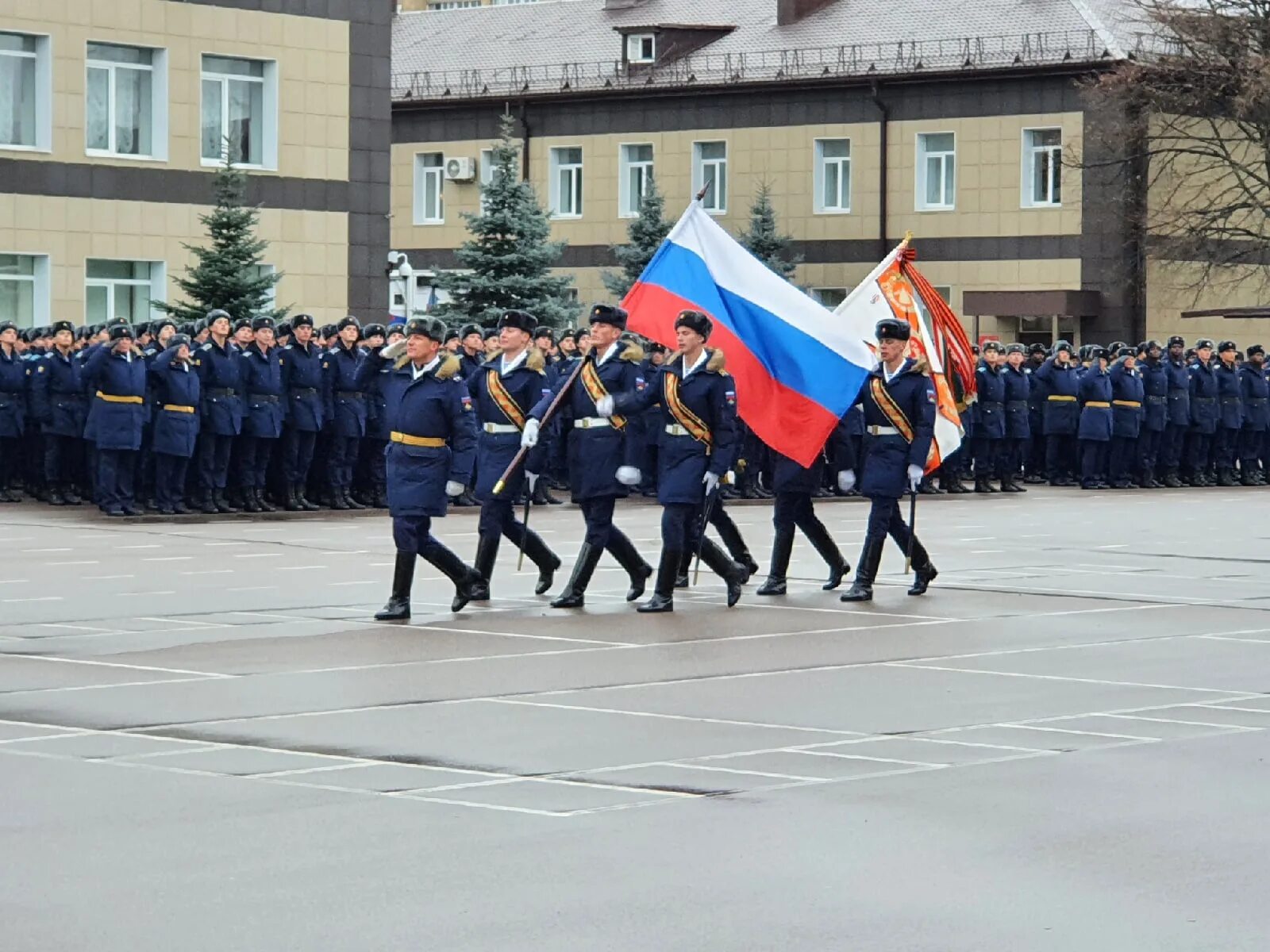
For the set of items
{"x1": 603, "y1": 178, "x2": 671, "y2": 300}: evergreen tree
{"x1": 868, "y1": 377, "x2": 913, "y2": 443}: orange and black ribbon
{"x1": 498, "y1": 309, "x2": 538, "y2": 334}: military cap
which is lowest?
{"x1": 868, "y1": 377, "x2": 913, "y2": 443}: orange and black ribbon

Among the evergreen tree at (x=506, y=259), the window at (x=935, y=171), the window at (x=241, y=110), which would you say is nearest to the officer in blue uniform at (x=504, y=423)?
the window at (x=241, y=110)

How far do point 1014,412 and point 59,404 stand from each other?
14.1 metres

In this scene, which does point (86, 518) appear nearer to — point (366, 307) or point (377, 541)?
point (377, 541)

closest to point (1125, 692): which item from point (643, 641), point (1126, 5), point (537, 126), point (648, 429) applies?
point (643, 641)

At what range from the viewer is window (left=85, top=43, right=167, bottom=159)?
118 feet

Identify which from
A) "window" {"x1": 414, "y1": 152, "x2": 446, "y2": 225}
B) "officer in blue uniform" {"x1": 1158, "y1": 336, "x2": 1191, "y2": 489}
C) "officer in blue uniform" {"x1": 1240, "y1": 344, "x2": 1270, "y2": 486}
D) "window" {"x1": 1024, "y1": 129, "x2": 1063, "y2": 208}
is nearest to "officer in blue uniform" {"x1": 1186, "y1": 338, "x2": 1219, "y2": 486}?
"officer in blue uniform" {"x1": 1158, "y1": 336, "x2": 1191, "y2": 489}

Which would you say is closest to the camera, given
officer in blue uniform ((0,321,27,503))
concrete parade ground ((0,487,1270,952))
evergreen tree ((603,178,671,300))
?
concrete parade ground ((0,487,1270,952))

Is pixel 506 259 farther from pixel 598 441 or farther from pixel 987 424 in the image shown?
pixel 598 441

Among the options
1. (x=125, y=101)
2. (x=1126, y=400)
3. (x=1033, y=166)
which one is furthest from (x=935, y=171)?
(x=125, y=101)

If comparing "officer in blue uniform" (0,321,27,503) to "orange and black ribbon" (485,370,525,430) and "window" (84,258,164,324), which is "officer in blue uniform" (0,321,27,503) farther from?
"orange and black ribbon" (485,370,525,430)

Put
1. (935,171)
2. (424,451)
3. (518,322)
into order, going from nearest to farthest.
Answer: (424,451), (518,322), (935,171)

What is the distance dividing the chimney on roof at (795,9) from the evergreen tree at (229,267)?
24.7 meters

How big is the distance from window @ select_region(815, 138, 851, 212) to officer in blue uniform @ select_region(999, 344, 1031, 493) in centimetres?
1916

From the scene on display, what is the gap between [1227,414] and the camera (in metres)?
37.6
